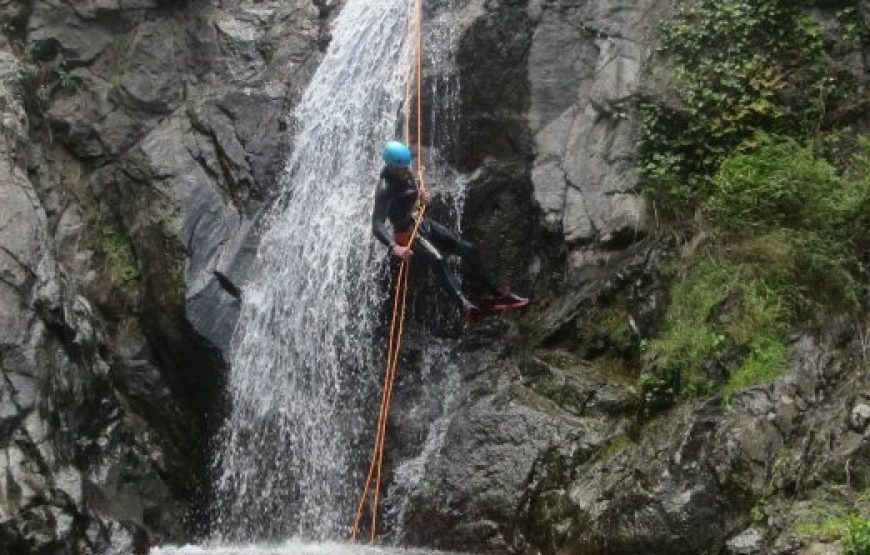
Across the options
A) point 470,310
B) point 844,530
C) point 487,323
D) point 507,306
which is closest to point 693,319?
point 507,306

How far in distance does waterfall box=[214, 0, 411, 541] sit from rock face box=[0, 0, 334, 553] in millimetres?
282

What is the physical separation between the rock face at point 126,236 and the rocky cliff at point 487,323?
0.03 metres

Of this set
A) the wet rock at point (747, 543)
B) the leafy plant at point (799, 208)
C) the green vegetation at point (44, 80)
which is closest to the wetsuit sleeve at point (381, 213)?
the leafy plant at point (799, 208)

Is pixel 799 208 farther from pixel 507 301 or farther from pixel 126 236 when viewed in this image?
pixel 126 236

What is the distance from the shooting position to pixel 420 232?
9.08 metres

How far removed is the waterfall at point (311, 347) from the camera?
976 centimetres

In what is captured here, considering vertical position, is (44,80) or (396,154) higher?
(44,80)

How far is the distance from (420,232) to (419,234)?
3 cm

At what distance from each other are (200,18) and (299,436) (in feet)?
19.1

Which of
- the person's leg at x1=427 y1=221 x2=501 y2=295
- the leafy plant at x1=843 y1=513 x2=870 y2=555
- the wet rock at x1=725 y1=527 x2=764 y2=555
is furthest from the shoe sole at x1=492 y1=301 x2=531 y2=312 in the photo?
the leafy plant at x1=843 y1=513 x2=870 y2=555

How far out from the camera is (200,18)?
12570 millimetres

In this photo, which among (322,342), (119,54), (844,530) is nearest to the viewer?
(844,530)

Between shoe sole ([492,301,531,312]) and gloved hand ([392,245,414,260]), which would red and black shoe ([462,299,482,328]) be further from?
gloved hand ([392,245,414,260])

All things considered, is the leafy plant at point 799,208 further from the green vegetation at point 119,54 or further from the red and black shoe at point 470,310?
the green vegetation at point 119,54
